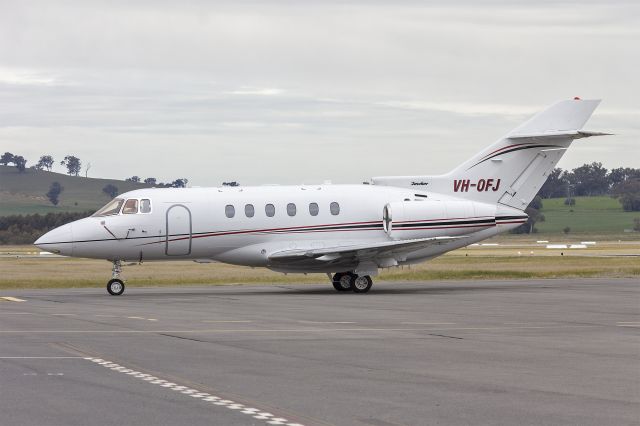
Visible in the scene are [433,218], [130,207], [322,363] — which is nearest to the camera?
[322,363]

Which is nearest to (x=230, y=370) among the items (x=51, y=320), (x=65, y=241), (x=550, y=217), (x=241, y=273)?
(x=51, y=320)

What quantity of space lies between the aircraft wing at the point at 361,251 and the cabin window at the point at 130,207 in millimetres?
4458

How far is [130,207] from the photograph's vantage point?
37812 mm

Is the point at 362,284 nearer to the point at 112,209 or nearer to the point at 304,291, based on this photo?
the point at 304,291

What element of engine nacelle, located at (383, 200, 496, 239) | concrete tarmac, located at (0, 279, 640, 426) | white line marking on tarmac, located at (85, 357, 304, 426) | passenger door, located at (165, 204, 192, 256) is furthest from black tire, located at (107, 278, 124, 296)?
white line marking on tarmac, located at (85, 357, 304, 426)

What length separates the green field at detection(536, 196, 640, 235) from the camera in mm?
157500

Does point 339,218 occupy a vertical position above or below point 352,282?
above

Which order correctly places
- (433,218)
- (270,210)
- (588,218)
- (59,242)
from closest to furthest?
(59,242), (270,210), (433,218), (588,218)

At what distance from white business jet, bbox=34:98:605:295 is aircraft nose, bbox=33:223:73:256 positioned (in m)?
0.04

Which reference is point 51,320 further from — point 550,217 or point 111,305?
point 550,217

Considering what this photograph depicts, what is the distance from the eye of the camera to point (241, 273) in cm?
5481

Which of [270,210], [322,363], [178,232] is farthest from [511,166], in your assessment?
[322,363]

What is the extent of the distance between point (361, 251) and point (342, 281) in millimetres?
2367

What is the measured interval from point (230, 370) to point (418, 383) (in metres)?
2.73
